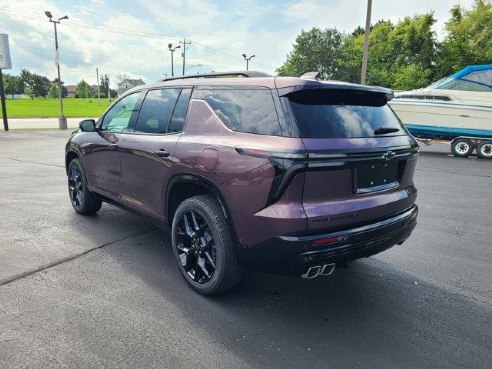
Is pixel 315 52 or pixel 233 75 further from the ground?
pixel 315 52

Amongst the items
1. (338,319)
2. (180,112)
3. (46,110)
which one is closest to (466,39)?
(180,112)

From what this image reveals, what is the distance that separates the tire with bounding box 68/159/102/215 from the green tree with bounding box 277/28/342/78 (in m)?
52.1

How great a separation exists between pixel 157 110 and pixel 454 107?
39.9 feet

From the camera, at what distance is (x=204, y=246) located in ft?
10.3

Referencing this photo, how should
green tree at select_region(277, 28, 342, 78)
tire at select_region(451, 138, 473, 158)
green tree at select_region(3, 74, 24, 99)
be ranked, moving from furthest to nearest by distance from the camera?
green tree at select_region(3, 74, 24, 99) < green tree at select_region(277, 28, 342, 78) < tire at select_region(451, 138, 473, 158)

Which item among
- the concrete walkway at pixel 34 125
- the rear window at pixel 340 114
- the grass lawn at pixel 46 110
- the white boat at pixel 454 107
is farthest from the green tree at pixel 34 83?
the rear window at pixel 340 114

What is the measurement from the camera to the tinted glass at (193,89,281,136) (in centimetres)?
272

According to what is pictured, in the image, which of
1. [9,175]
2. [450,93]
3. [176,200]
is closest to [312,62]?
[450,93]

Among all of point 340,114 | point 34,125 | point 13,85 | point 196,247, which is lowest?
point 34,125

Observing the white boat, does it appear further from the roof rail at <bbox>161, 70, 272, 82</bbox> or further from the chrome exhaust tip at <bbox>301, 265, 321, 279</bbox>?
the chrome exhaust tip at <bbox>301, 265, 321, 279</bbox>

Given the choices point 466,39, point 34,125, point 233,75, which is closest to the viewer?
point 233,75

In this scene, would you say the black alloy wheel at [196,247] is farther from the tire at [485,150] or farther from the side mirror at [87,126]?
the tire at [485,150]

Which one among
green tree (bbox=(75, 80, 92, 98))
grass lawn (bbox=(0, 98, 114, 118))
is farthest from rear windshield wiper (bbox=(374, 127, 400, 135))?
green tree (bbox=(75, 80, 92, 98))

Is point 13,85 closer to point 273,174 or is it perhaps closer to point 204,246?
point 204,246
